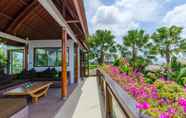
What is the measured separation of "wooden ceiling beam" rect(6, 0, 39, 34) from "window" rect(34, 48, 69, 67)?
2.92m

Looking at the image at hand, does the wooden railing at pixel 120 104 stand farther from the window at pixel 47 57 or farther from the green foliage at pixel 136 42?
the green foliage at pixel 136 42

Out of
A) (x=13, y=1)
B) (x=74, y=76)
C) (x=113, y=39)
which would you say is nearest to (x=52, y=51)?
(x=74, y=76)

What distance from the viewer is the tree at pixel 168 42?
31266 millimetres

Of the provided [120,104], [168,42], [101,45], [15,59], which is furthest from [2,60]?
[168,42]

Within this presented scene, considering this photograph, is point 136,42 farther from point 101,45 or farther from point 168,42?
point 101,45

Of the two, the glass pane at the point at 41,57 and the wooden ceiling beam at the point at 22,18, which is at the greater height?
the wooden ceiling beam at the point at 22,18

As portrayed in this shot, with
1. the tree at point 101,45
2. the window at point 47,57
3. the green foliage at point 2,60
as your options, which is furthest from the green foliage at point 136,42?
the green foliage at point 2,60

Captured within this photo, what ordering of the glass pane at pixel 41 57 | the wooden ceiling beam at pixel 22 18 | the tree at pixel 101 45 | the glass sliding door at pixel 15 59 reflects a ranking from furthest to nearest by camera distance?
the tree at pixel 101 45, the glass sliding door at pixel 15 59, the glass pane at pixel 41 57, the wooden ceiling beam at pixel 22 18

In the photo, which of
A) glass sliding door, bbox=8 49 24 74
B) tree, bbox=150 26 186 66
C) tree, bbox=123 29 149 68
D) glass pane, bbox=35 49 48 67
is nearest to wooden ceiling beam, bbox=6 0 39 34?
glass pane, bbox=35 49 48 67

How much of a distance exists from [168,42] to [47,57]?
22.6 meters

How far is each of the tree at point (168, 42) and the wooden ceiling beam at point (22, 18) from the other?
2502 cm

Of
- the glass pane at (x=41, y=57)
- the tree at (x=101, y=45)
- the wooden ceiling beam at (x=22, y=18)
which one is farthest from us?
the tree at (x=101, y=45)

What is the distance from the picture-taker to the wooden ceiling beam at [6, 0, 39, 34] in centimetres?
812

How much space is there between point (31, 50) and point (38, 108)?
23.9ft
